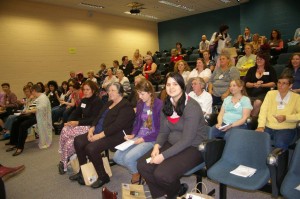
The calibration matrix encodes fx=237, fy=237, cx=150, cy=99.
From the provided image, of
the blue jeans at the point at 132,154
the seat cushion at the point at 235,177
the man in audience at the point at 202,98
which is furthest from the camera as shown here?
the man in audience at the point at 202,98

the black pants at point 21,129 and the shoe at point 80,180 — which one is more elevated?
the black pants at point 21,129

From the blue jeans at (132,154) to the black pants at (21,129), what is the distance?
2851mm

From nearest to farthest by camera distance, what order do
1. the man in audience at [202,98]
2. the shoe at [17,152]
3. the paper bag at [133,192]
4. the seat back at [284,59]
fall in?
the paper bag at [133,192] < the man in audience at [202,98] < the shoe at [17,152] < the seat back at [284,59]

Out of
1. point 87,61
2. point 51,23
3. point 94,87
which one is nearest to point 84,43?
point 87,61

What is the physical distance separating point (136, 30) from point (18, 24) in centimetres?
600

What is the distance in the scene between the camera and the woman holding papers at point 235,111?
2746 mm

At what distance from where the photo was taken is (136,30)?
12.6 m


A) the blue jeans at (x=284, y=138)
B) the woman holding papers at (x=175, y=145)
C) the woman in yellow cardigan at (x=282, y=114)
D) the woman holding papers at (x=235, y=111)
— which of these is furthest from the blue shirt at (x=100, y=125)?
the blue jeans at (x=284, y=138)

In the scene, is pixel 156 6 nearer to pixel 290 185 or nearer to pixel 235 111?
pixel 235 111

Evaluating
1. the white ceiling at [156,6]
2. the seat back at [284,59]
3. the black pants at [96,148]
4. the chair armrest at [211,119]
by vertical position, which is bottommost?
the black pants at [96,148]

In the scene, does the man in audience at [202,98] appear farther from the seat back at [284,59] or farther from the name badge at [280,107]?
the seat back at [284,59]

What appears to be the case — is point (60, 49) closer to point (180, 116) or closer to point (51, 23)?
point (51, 23)

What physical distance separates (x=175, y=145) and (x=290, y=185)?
0.89 metres

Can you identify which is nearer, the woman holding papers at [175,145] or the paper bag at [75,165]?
the woman holding papers at [175,145]
